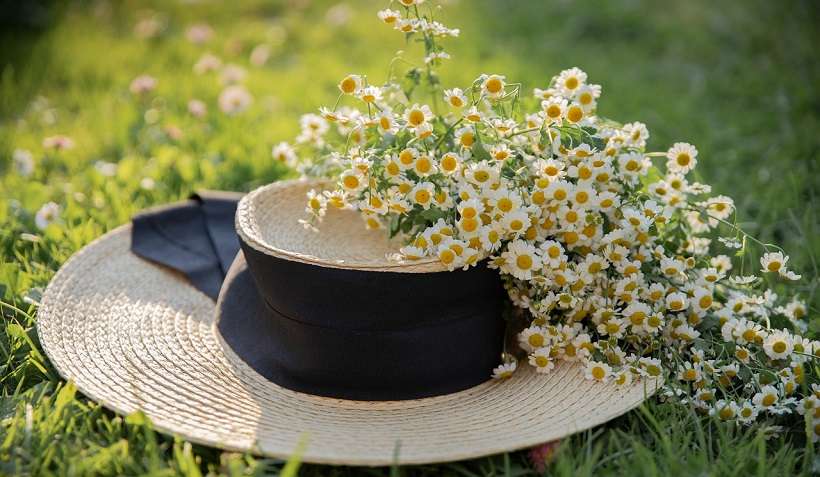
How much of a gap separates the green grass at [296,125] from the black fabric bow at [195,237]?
23cm

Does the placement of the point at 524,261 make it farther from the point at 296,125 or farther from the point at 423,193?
the point at 296,125

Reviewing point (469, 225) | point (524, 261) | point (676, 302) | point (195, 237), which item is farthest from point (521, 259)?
point (195, 237)

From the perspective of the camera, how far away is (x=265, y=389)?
1688 millimetres

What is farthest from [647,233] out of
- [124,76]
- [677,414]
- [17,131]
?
[124,76]

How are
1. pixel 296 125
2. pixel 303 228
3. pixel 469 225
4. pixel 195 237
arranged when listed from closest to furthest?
pixel 469 225, pixel 303 228, pixel 195 237, pixel 296 125

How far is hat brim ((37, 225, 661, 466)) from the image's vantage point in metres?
1.49

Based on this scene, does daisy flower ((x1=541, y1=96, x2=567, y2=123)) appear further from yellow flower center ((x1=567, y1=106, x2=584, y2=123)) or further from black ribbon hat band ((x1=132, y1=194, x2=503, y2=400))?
black ribbon hat band ((x1=132, y1=194, x2=503, y2=400))

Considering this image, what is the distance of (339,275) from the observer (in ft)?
5.12

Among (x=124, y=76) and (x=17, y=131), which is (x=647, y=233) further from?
(x=124, y=76)

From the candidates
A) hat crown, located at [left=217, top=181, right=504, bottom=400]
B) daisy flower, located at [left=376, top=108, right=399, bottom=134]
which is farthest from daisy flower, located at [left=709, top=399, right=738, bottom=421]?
daisy flower, located at [left=376, top=108, right=399, bottom=134]

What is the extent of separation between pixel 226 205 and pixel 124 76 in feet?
5.49

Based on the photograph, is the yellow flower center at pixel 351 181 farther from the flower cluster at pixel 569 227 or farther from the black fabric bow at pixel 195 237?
the black fabric bow at pixel 195 237

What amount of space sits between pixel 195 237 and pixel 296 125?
1.08 meters

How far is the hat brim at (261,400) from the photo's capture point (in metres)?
1.49
